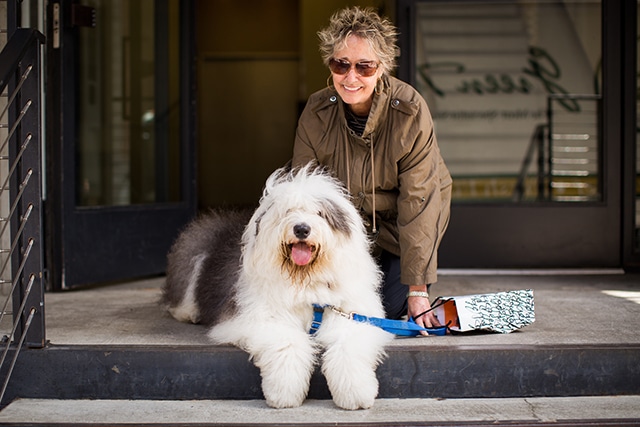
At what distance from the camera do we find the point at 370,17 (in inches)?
138

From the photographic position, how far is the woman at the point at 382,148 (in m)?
3.46

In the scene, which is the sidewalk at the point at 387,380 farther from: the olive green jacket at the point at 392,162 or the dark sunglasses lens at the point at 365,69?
the dark sunglasses lens at the point at 365,69

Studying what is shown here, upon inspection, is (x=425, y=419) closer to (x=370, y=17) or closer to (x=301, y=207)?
(x=301, y=207)

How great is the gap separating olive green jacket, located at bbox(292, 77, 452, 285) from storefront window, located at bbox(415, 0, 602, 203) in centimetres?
187

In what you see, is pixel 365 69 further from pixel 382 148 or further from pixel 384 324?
pixel 384 324

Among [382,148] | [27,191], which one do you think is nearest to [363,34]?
[382,148]

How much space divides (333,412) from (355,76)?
56.0 inches

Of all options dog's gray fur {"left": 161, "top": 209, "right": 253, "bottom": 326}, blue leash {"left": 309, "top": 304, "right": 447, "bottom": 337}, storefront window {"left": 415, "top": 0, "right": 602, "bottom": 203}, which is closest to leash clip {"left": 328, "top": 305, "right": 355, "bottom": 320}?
blue leash {"left": 309, "top": 304, "right": 447, "bottom": 337}

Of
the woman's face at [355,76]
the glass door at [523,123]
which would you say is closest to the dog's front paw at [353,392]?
the woman's face at [355,76]

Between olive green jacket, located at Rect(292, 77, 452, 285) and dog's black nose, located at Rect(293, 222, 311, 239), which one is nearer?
dog's black nose, located at Rect(293, 222, 311, 239)

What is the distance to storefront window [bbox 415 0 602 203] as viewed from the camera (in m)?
5.42

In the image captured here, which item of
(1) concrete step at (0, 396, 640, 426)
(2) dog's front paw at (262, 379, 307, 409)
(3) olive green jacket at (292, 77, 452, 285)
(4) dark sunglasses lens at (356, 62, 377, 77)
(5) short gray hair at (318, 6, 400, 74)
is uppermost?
(5) short gray hair at (318, 6, 400, 74)

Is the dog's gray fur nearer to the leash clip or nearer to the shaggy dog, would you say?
the shaggy dog

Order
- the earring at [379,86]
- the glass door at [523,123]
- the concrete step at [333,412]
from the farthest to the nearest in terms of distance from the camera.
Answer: the glass door at [523,123], the earring at [379,86], the concrete step at [333,412]
